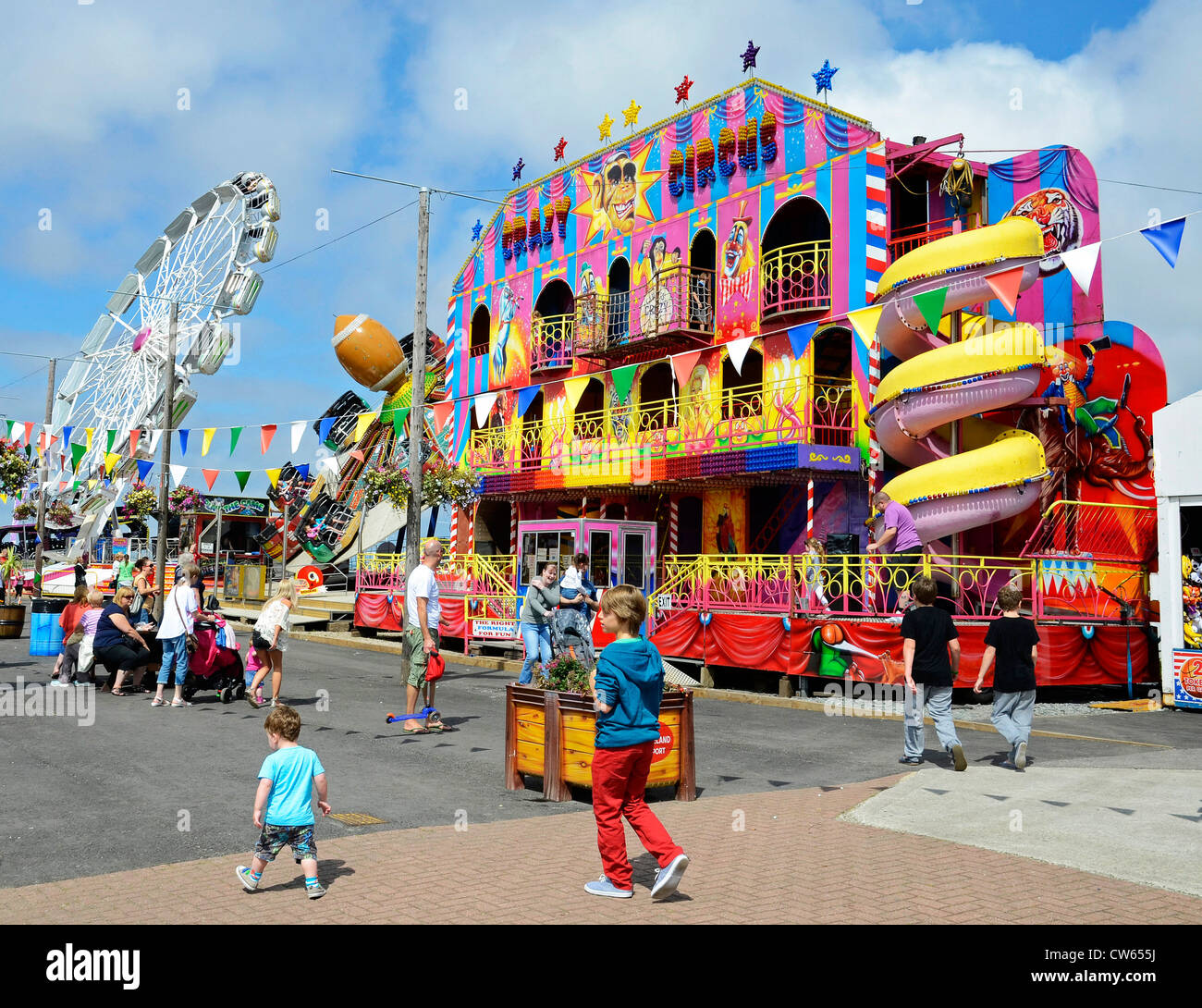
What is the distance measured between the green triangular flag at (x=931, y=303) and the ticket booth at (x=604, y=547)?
7.42 meters

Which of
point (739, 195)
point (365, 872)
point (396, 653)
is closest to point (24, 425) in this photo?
point (396, 653)

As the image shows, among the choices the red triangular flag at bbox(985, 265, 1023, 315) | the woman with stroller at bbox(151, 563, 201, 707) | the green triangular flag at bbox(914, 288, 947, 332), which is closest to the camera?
the woman with stroller at bbox(151, 563, 201, 707)

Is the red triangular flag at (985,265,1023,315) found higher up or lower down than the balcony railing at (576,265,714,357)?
lower down

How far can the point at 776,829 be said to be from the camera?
7453 millimetres

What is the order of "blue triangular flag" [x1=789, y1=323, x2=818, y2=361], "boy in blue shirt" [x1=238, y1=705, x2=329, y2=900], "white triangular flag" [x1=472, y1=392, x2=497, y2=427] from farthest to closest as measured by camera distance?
"white triangular flag" [x1=472, y1=392, x2=497, y2=427] → "blue triangular flag" [x1=789, y1=323, x2=818, y2=361] → "boy in blue shirt" [x1=238, y1=705, x2=329, y2=900]

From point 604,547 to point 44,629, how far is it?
10126 millimetres

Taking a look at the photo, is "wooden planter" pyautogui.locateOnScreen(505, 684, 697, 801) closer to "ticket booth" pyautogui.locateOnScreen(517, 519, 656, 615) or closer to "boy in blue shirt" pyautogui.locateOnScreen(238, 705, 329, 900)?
"boy in blue shirt" pyautogui.locateOnScreen(238, 705, 329, 900)

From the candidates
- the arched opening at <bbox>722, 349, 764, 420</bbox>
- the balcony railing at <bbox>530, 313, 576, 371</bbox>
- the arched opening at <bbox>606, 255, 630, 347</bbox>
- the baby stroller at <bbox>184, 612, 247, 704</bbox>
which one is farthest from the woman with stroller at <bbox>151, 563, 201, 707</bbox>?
the balcony railing at <bbox>530, 313, 576, 371</bbox>

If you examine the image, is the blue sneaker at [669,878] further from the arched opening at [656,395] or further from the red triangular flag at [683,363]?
the arched opening at [656,395]

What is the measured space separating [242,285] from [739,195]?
19.4 metres

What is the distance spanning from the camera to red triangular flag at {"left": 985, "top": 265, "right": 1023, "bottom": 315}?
14.6m

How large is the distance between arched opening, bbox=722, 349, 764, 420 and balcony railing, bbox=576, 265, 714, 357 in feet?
3.06

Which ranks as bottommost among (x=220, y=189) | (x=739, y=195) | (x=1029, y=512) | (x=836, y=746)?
(x=836, y=746)
